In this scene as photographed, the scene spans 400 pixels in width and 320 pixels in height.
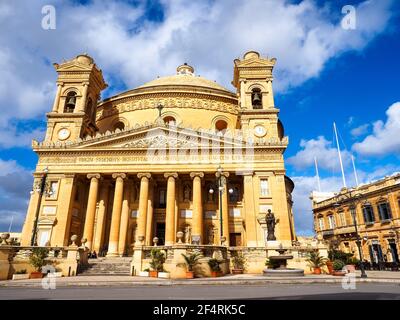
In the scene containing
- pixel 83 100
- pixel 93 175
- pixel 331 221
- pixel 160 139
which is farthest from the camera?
pixel 331 221

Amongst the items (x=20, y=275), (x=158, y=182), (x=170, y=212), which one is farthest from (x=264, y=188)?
(x=20, y=275)

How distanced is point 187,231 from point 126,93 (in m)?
22.6

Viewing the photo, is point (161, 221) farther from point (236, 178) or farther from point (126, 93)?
point (126, 93)

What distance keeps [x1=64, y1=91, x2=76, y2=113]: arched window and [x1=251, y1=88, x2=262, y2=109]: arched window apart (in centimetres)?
2119

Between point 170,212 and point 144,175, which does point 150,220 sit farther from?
point 144,175

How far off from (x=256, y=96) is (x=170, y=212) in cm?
1707

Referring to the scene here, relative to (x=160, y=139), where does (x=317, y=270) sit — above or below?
below

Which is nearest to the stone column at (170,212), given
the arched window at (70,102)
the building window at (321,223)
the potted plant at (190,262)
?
the potted plant at (190,262)

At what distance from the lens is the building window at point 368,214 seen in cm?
3509

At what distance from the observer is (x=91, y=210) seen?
28.7 meters

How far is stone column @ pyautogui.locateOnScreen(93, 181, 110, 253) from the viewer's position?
29.0 m

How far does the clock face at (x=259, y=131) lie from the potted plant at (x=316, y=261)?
14944mm

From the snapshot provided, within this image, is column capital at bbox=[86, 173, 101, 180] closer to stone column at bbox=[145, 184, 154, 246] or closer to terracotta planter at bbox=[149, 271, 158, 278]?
stone column at bbox=[145, 184, 154, 246]

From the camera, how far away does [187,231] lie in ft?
99.0
